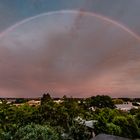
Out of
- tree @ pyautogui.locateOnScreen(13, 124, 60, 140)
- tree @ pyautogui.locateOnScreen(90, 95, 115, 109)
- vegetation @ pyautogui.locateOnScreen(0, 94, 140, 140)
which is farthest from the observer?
tree @ pyautogui.locateOnScreen(90, 95, 115, 109)

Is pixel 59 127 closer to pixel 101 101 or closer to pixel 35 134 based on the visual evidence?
pixel 35 134

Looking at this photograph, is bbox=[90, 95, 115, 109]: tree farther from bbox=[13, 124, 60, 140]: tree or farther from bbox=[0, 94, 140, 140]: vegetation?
bbox=[13, 124, 60, 140]: tree

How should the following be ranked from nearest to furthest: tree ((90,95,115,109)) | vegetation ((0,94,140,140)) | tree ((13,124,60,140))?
tree ((13,124,60,140))
vegetation ((0,94,140,140))
tree ((90,95,115,109))

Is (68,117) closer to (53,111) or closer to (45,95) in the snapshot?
(53,111)

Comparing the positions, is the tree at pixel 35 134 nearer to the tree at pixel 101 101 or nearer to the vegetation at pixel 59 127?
the vegetation at pixel 59 127

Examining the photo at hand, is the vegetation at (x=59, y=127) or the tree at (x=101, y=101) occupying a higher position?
the tree at (x=101, y=101)

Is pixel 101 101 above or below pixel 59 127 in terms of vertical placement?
above

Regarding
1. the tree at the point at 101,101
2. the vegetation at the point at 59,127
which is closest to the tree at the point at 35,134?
the vegetation at the point at 59,127

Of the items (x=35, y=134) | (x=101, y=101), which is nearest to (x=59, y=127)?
(x=35, y=134)

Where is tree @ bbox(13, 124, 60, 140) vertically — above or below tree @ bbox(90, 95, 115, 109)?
below

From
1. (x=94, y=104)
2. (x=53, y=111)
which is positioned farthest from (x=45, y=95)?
(x=53, y=111)

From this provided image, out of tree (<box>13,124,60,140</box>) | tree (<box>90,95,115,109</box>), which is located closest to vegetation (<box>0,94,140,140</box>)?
tree (<box>13,124,60,140</box>)
